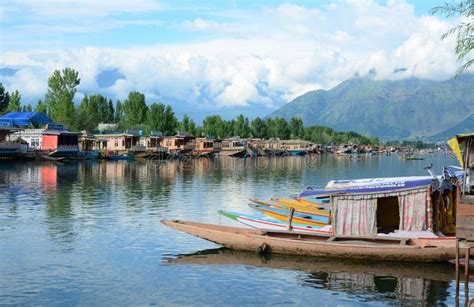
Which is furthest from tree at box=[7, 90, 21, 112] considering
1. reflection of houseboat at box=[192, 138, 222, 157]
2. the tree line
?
reflection of houseboat at box=[192, 138, 222, 157]

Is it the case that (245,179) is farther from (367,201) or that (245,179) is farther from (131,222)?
(367,201)

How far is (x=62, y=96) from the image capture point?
10569 centimetres

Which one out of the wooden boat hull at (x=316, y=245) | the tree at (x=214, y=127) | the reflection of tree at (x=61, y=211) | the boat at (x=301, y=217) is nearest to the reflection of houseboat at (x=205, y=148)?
the tree at (x=214, y=127)

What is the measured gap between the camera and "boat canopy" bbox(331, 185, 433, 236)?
20.7 metres

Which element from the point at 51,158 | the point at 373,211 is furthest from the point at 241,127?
the point at 373,211

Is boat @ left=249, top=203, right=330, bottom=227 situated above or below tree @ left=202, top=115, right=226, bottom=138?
below

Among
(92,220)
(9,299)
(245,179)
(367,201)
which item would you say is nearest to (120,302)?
(9,299)

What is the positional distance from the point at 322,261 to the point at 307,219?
13.1 feet

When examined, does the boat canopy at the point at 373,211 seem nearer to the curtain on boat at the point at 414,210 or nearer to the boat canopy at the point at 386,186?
the curtain on boat at the point at 414,210

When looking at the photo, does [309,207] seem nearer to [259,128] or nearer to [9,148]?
[9,148]

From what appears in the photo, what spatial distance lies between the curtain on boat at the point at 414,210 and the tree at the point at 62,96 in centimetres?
9091

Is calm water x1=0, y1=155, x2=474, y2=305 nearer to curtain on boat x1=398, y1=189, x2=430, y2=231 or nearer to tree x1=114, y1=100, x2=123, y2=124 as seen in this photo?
curtain on boat x1=398, y1=189, x2=430, y2=231

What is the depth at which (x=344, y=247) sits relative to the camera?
20.6m

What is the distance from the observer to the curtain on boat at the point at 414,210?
20.7m
